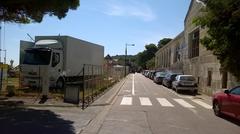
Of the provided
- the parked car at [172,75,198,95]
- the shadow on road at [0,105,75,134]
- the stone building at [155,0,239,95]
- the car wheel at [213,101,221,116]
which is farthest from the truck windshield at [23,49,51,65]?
the car wheel at [213,101,221,116]

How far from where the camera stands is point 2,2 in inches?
683

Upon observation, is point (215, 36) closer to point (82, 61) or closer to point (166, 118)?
point (166, 118)

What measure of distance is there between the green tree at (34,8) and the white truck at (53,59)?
609 centimetres

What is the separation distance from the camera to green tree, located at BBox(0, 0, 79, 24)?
1757 centimetres

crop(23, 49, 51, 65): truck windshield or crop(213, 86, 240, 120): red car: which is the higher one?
crop(23, 49, 51, 65): truck windshield

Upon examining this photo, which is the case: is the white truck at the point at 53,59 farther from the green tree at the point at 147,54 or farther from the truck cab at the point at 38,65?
the green tree at the point at 147,54

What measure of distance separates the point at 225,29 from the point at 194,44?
26608mm

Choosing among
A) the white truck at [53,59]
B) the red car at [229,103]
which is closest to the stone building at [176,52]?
the white truck at [53,59]

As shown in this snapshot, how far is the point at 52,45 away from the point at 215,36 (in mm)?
13455

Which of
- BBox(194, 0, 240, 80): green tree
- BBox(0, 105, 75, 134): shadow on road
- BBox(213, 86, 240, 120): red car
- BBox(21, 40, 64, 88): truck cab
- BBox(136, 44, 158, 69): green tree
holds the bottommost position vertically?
BBox(0, 105, 75, 134): shadow on road

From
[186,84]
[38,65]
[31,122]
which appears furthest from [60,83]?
[31,122]

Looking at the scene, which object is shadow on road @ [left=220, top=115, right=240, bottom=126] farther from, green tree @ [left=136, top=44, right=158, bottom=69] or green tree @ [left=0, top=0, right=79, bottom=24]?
green tree @ [left=136, top=44, right=158, bottom=69]

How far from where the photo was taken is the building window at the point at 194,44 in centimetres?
4620

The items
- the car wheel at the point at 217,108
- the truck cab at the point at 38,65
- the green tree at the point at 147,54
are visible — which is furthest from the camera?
the green tree at the point at 147,54
